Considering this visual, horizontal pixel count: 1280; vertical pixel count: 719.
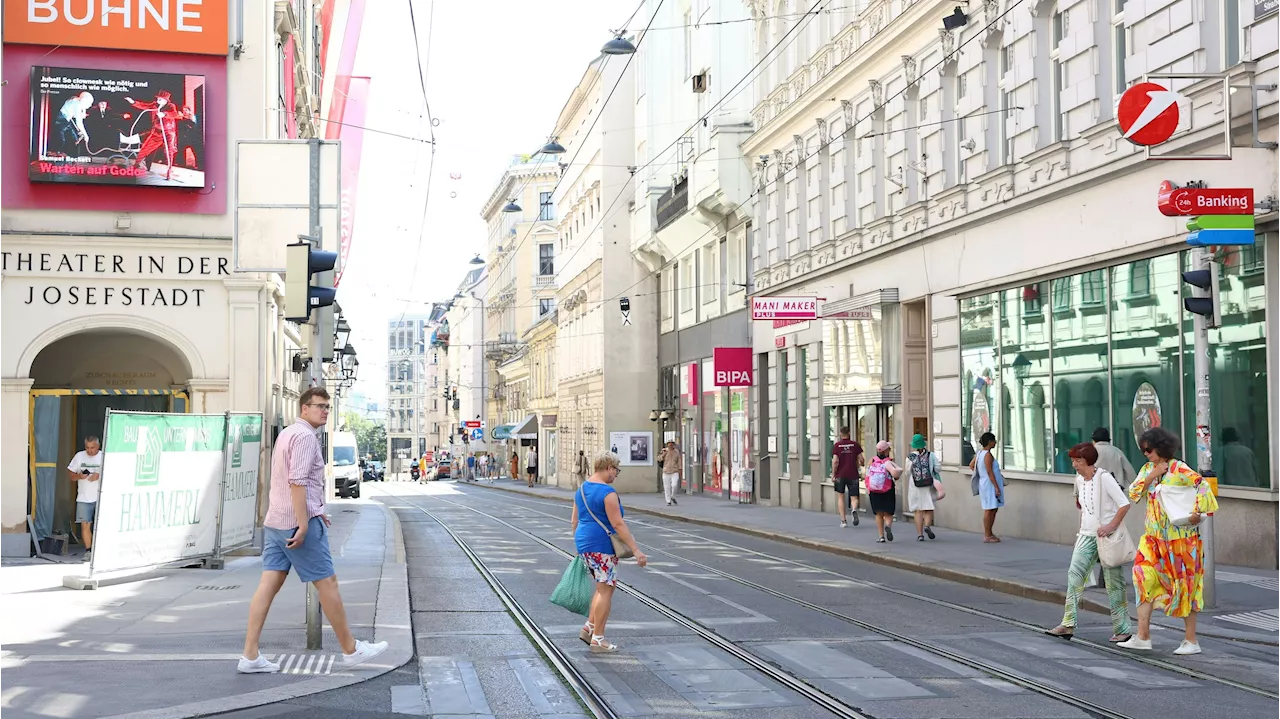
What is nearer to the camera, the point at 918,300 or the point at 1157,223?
the point at 1157,223

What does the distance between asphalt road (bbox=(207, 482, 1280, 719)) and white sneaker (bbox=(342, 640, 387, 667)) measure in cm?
28

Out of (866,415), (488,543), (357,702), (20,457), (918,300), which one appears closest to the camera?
(357,702)

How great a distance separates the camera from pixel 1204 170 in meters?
16.4

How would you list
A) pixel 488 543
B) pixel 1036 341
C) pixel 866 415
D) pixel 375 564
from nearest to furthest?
pixel 375 564, pixel 1036 341, pixel 488 543, pixel 866 415

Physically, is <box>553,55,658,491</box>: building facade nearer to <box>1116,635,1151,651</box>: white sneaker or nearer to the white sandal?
the white sandal

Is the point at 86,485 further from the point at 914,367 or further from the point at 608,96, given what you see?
the point at 608,96

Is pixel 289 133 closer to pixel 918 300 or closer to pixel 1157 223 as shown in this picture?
pixel 918 300

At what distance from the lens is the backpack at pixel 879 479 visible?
21.8 metres

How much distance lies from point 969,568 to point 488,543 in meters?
9.36

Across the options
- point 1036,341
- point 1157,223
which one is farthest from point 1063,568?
point 1036,341

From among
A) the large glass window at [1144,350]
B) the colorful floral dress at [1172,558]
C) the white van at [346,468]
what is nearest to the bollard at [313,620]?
the colorful floral dress at [1172,558]

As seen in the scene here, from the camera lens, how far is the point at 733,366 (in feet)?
122

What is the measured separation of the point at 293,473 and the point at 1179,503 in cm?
632

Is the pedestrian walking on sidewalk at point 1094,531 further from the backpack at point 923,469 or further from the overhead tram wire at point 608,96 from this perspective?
the overhead tram wire at point 608,96
